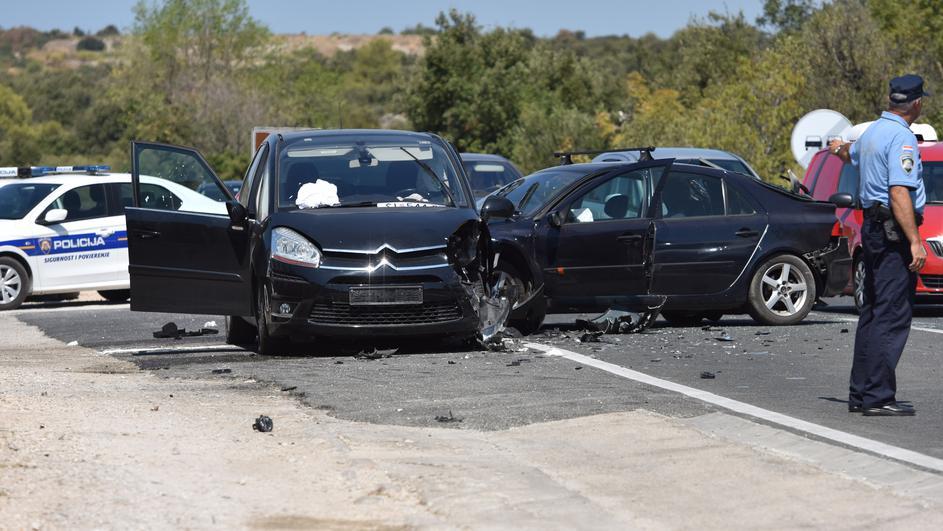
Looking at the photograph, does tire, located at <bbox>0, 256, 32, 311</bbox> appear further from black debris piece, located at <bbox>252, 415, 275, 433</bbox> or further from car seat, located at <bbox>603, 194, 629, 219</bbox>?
black debris piece, located at <bbox>252, 415, 275, 433</bbox>

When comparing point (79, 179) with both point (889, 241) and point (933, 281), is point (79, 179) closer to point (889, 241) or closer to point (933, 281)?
point (933, 281)

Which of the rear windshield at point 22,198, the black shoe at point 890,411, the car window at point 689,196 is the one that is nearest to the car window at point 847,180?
the car window at point 689,196

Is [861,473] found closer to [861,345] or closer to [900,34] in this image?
[861,345]

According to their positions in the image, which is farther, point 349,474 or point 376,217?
point 376,217

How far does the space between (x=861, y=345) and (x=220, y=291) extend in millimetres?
5696

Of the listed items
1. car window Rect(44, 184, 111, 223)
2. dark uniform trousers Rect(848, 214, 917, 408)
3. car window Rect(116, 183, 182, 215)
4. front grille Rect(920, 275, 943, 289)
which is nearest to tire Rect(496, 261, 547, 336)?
car window Rect(116, 183, 182, 215)

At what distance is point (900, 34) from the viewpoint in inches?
1411

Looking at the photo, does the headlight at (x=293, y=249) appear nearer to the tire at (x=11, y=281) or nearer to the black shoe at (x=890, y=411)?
the black shoe at (x=890, y=411)

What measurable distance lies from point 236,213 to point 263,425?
4.65m

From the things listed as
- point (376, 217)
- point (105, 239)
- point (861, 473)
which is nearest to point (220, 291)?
point (376, 217)

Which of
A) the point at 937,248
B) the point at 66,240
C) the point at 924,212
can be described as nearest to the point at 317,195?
the point at 924,212

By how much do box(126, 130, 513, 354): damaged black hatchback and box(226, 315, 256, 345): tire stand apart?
0.03m

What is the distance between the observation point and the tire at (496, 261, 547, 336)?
1362 centimetres

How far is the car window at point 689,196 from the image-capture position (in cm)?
1441
